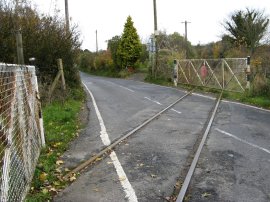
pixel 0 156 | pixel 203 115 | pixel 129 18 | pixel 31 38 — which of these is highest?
pixel 129 18

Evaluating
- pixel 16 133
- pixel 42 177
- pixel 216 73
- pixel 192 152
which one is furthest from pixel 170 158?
pixel 216 73

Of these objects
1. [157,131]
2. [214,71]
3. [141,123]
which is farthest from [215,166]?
[214,71]

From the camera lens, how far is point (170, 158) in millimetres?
7402

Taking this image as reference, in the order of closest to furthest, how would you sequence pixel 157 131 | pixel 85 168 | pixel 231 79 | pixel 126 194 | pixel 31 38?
pixel 126 194 → pixel 85 168 → pixel 157 131 → pixel 31 38 → pixel 231 79

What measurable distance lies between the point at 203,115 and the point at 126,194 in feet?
25.4

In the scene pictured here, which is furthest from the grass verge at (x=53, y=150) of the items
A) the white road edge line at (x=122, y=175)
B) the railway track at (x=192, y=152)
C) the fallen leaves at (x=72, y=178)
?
the white road edge line at (x=122, y=175)

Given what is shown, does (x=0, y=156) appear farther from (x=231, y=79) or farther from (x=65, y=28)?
(x=231, y=79)

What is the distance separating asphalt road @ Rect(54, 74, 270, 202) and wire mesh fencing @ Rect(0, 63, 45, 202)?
2.23ft

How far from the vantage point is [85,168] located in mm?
6777

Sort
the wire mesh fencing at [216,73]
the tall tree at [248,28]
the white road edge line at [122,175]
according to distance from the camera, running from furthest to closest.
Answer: the tall tree at [248,28]
the wire mesh fencing at [216,73]
the white road edge line at [122,175]

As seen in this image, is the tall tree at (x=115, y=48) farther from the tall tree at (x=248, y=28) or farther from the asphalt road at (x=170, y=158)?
the asphalt road at (x=170, y=158)

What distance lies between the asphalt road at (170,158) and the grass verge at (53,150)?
22 cm

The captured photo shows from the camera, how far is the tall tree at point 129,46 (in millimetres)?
43406

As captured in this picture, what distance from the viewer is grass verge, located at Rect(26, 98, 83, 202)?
18.6ft
